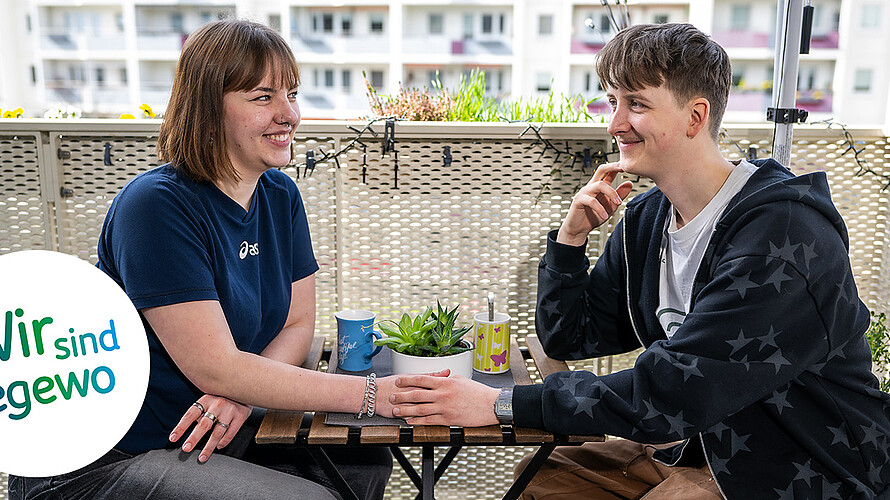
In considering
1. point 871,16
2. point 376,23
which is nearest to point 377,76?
point 376,23

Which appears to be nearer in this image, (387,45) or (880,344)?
(880,344)

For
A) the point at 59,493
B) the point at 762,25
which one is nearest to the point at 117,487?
the point at 59,493

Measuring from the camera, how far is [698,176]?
1327mm

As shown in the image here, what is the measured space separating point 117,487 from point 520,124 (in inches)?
58.5

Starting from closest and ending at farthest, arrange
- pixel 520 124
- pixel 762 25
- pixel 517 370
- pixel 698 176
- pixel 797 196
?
pixel 797 196, pixel 698 176, pixel 517 370, pixel 520 124, pixel 762 25

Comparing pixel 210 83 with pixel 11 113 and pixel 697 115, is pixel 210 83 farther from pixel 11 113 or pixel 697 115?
pixel 11 113

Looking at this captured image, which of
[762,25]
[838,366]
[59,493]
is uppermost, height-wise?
[762,25]

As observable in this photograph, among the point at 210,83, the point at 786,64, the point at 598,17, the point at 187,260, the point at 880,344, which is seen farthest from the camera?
the point at 598,17

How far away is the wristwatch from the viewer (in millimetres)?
1243

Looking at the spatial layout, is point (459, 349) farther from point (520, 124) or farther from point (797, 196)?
point (520, 124)

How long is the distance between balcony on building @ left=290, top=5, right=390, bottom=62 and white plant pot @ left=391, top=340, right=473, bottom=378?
15560 millimetres

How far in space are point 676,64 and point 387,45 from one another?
16.5 meters

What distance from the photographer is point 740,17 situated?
61.0 feet

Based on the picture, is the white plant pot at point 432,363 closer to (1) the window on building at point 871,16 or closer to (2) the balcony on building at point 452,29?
(2) the balcony on building at point 452,29
